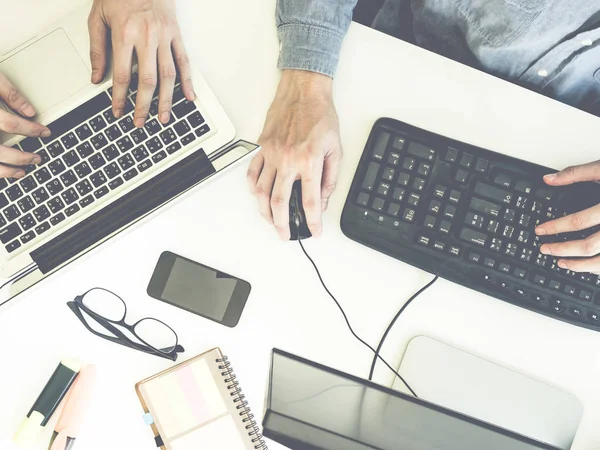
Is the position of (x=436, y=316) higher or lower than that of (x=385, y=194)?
lower

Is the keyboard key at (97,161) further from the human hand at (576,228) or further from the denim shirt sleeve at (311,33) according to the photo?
the human hand at (576,228)

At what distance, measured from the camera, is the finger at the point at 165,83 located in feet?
2.21

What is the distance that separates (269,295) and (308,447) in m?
0.27

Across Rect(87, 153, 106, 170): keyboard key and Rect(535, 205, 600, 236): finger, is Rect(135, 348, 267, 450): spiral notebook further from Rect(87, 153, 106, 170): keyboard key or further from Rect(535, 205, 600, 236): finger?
Rect(535, 205, 600, 236): finger

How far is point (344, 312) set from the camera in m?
0.74

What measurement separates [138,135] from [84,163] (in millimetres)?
80

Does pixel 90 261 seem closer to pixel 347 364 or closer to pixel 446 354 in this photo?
pixel 347 364

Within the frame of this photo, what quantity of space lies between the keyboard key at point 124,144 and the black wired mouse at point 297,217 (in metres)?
0.23

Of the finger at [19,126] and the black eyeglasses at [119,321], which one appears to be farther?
the black eyeglasses at [119,321]

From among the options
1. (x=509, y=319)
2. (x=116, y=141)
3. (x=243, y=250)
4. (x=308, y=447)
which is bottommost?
(x=308, y=447)

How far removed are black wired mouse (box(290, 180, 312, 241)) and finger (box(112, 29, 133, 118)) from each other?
257 millimetres

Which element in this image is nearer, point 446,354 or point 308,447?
point 308,447

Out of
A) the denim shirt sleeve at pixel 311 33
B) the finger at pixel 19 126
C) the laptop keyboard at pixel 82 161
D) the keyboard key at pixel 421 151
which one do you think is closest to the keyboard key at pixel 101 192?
the laptop keyboard at pixel 82 161

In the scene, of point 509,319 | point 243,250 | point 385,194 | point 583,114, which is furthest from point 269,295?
point 583,114
